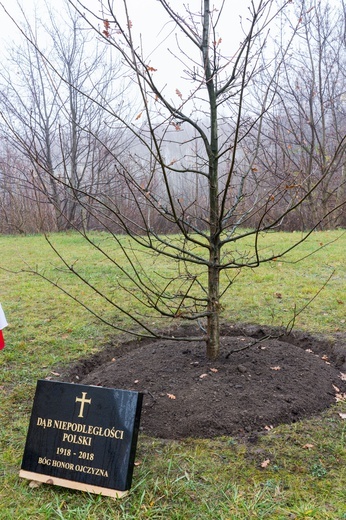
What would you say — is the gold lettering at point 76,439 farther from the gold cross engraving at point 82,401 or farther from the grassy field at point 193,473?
the grassy field at point 193,473

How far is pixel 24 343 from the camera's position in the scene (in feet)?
14.3

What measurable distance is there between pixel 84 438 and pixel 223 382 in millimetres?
1112

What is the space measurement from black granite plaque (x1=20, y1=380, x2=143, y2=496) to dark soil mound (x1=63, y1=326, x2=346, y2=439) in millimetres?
552

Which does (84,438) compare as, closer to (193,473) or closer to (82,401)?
→ (82,401)

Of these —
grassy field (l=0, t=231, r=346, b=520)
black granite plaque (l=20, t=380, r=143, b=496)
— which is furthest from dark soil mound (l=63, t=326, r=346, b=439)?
black granite plaque (l=20, t=380, r=143, b=496)

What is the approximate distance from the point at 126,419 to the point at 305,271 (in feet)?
16.8

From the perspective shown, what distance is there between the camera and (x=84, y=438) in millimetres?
2316

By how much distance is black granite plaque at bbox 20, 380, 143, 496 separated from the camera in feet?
7.34

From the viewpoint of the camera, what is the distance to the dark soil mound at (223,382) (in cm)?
282

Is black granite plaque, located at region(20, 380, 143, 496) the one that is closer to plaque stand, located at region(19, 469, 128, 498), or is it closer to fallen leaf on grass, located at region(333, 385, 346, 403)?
plaque stand, located at region(19, 469, 128, 498)

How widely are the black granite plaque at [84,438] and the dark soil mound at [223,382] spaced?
21.7 inches

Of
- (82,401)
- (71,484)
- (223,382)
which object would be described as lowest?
(71,484)

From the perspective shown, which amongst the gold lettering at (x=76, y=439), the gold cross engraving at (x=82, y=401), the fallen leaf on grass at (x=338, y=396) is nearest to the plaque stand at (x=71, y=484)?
the gold lettering at (x=76, y=439)

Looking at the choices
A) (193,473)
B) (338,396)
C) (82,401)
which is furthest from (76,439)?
(338,396)
